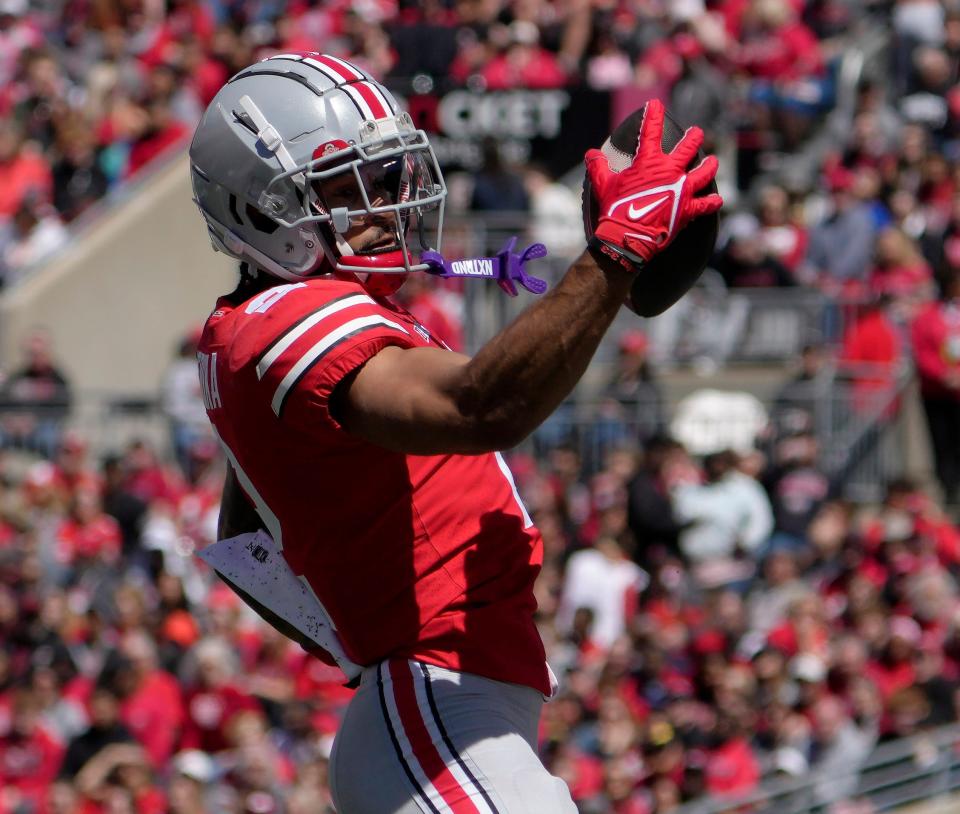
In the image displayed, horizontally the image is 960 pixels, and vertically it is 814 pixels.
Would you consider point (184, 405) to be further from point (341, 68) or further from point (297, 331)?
point (297, 331)

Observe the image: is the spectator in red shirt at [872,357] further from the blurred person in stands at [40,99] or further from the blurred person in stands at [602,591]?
the blurred person in stands at [40,99]

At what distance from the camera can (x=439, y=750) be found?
3354mm

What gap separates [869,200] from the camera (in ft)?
41.0

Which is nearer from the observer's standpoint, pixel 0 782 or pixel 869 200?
pixel 0 782

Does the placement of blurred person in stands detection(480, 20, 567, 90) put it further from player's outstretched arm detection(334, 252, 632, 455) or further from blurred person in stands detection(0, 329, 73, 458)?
player's outstretched arm detection(334, 252, 632, 455)

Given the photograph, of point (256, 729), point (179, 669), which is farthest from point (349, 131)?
point (179, 669)

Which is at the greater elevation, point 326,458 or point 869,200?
point 326,458

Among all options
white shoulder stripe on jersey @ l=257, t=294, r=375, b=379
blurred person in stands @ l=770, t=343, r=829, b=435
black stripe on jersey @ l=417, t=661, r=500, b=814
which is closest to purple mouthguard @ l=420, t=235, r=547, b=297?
white shoulder stripe on jersey @ l=257, t=294, r=375, b=379

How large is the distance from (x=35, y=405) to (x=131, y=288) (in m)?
1.87

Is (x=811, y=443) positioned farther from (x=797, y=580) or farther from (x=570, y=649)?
(x=570, y=649)

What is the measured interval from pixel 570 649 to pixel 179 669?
1.82 metres

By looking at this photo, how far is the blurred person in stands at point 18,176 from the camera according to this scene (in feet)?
42.5

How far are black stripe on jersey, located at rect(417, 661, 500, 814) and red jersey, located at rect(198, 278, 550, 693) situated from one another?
0.03 metres

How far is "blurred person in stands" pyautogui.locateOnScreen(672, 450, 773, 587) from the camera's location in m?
10.2
